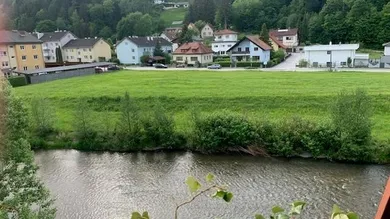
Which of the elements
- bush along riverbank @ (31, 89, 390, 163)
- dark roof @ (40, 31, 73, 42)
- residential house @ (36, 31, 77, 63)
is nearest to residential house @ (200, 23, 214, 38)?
residential house @ (36, 31, 77, 63)

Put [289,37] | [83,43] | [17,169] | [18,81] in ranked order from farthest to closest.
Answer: [289,37], [83,43], [18,81], [17,169]

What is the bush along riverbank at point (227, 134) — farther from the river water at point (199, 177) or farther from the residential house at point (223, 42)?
the residential house at point (223, 42)

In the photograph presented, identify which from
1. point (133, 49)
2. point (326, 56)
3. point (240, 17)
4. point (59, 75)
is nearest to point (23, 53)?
point (59, 75)

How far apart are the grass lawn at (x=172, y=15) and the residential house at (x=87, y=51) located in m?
31.6

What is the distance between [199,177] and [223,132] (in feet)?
7.93

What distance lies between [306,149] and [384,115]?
15.2ft

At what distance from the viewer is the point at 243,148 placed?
533 inches

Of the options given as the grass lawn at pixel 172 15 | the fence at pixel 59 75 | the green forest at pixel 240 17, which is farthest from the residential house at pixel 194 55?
the grass lawn at pixel 172 15

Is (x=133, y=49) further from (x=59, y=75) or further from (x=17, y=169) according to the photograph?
(x=17, y=169)

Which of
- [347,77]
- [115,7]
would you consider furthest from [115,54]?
[347,77]

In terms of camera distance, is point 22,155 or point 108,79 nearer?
point 22,155

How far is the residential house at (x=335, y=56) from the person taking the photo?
96.1ft

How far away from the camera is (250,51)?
1367 inches

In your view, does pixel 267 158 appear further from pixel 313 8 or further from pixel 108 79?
pixel 313 8
